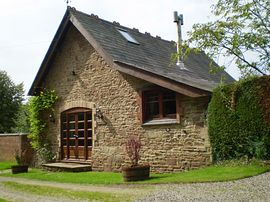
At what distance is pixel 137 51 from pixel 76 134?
514 cm

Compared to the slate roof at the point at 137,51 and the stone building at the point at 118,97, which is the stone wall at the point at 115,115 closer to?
the stone building at the point at 118,97

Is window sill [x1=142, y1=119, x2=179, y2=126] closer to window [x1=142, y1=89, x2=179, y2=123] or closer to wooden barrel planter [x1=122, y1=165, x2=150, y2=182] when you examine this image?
window [x1=142, y1=89, x2=179, y2=123]

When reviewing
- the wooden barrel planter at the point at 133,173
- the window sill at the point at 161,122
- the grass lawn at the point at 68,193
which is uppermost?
the window sill at the point at 161,122

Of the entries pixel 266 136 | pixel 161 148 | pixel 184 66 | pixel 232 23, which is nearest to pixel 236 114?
pixel 266 136

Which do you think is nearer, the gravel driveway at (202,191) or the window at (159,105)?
the gravel driveway at (202,191)

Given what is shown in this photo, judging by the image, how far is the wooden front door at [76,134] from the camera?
16828 mm

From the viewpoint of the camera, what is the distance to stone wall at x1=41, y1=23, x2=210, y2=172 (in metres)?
12.7

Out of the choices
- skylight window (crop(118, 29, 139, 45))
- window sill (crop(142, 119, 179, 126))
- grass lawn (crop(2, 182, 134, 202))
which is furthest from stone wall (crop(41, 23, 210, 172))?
grass lawn (crop(2, 182, 134, 202))

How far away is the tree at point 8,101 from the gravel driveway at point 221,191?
95.5 ft

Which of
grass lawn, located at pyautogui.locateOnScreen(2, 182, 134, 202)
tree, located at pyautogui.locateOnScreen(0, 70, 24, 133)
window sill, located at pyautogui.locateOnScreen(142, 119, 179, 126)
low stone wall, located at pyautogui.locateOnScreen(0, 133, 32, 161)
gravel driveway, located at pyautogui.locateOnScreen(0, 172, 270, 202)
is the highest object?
tree, located at pyautogui.locateOnScreen(0, 70, 24, 133)

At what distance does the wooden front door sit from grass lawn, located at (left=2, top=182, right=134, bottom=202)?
15.4ft

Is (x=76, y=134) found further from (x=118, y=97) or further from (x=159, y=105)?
(x=159, y=105)

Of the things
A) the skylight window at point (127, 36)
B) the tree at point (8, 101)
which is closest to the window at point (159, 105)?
the skylight window at point (127, 36)

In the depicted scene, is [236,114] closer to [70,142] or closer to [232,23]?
[232,23]
